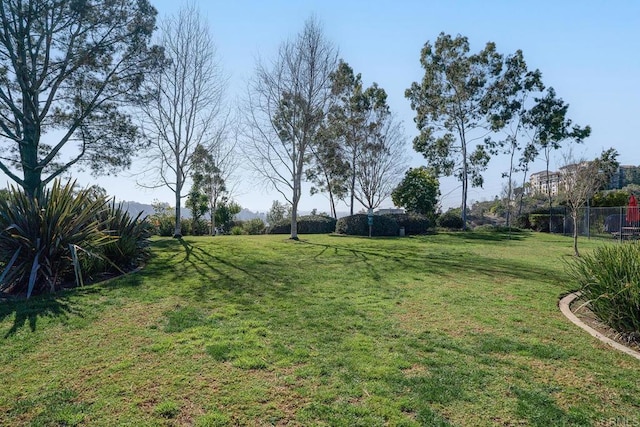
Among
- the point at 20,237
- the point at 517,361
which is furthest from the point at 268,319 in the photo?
the point at 20,237

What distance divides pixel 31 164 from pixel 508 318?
1520 cm

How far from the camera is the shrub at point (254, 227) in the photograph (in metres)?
23.2

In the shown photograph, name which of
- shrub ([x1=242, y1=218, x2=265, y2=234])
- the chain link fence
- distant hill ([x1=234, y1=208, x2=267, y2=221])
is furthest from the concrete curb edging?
distant hill ([x1=234, y1=208, x2=267, y2=221])

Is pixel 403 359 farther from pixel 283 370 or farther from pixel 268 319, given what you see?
pixel 268 319

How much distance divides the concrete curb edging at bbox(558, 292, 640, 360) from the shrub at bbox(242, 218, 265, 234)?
19158 millimetres

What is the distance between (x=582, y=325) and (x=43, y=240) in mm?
8052

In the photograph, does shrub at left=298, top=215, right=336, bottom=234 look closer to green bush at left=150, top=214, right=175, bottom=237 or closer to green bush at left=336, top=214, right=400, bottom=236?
green bush at left=336, top=214, right=400, bottom=236

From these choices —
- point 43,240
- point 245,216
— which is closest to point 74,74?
point 43,240

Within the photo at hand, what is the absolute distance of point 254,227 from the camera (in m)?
23.5

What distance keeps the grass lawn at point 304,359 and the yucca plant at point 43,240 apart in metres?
0.68

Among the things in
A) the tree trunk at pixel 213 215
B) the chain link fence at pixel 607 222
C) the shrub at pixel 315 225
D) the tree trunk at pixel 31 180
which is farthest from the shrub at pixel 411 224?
the tree trunk at pixel 31 180

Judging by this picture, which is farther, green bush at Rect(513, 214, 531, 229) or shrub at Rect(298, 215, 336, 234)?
green bush at Rect(513, 214, 531, 229)

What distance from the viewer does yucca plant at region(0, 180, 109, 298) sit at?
5.58 metres

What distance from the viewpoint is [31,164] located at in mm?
12500
